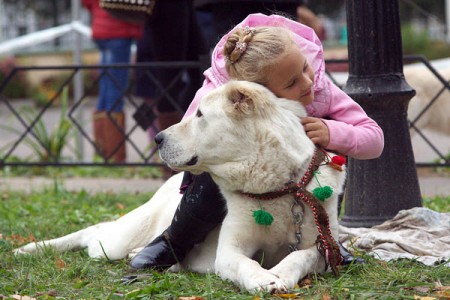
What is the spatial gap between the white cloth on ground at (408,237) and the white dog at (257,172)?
1.76 ft

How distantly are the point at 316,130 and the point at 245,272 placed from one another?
635 millimetres

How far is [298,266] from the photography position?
3.08 meters

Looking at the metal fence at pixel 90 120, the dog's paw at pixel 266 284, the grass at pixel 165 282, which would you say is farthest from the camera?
the metal fence at pixel 90 120

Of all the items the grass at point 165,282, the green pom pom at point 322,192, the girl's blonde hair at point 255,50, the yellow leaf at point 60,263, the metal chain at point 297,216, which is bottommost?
the yellow leaf at point 60,263

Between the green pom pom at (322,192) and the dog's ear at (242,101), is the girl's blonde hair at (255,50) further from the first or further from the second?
the green pom pom at (322,192)

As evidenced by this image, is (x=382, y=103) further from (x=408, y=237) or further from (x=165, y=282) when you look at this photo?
(x=165, y=282)

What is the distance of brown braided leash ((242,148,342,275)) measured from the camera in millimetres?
3131

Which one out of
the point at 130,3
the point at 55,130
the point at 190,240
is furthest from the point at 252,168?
the point at 55,130

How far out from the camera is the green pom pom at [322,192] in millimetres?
3152

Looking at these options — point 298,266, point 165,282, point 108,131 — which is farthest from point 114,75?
point 298,266

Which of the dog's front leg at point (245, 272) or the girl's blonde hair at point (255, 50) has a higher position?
the girl's blonde hair at point (255, 50)

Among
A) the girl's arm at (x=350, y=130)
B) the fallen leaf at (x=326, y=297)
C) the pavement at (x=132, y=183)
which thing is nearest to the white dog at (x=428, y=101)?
the pavement at (x=132, y=183)

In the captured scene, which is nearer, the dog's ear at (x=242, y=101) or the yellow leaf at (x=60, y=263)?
the dog's ear at (x=242, y=101)

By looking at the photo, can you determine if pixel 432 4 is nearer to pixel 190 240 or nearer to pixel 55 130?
pixel 55 130
